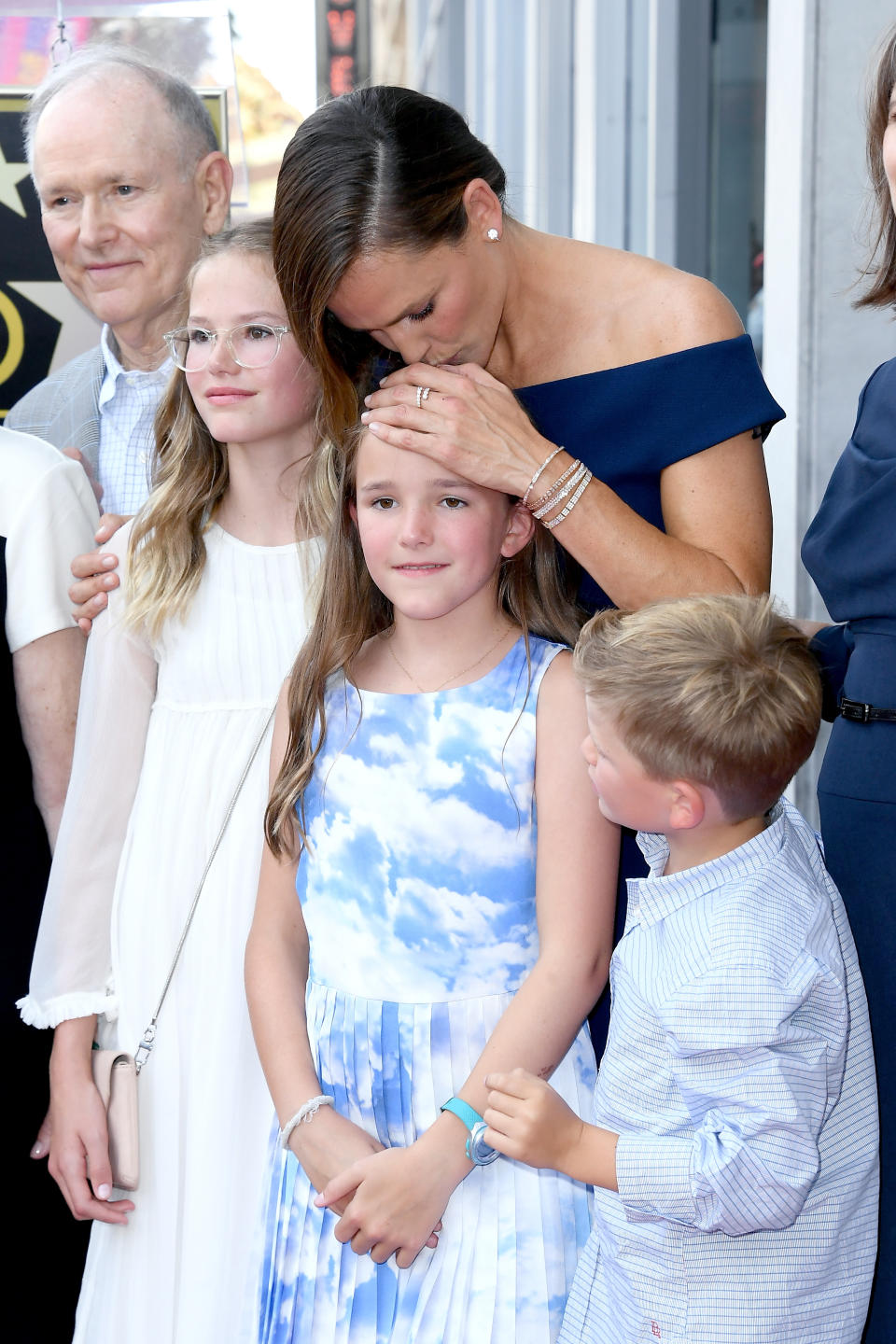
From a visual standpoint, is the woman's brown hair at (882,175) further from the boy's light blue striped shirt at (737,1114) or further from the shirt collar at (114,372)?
the shirt collar at (114,372)

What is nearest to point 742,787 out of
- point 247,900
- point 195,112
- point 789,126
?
point 247,900

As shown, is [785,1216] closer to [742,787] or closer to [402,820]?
[742,787]

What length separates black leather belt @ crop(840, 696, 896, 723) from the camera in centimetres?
146

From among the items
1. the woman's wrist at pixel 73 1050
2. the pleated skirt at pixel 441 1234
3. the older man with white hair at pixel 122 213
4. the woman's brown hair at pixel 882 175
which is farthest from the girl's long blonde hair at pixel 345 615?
the older man with white hair at pixel 122 213

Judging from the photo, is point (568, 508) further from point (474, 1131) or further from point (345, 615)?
point (474, 1131)

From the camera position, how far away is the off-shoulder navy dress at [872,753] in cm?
146

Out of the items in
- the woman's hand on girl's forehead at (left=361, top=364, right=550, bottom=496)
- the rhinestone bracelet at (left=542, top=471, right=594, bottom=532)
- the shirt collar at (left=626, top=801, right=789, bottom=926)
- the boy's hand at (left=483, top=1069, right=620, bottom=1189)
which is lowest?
the boy's hand at (left=483, top=1069, right=620, bottom=1189)

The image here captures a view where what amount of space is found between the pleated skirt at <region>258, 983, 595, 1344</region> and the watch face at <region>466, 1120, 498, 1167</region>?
0.18ft

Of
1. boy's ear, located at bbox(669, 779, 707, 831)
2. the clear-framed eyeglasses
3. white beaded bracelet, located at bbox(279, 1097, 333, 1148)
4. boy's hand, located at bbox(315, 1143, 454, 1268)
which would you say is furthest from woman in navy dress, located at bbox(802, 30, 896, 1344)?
the clear-framed eyeglasses

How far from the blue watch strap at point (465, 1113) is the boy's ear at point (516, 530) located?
2.09 feet

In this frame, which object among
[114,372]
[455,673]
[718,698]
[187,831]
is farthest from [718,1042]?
[114,372]

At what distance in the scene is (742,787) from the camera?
1.33 m

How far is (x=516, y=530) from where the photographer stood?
1677 millimetres

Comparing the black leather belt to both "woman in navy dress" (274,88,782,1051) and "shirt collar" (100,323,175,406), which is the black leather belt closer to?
"woman in navy dress" (274,88,782,1051)
